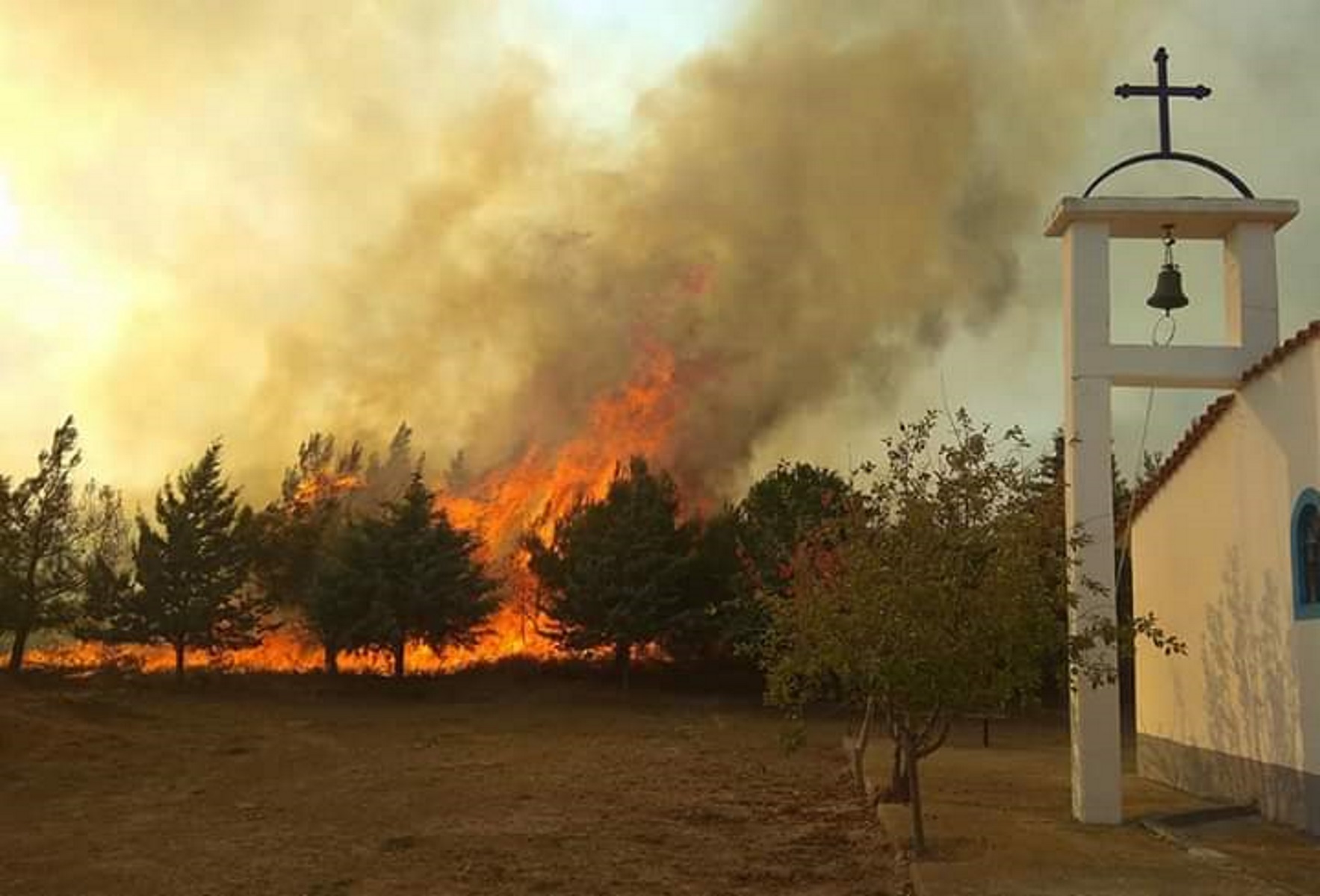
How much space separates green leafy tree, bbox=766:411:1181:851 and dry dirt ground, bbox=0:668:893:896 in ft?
5.75

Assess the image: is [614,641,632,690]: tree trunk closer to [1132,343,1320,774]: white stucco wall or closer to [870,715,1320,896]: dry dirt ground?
[870,715,1320,896]: dry dirt ground

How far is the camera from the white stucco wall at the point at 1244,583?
11.9 meters

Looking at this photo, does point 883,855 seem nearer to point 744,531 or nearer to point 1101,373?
point 1101,373

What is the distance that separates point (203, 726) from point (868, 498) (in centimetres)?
1988

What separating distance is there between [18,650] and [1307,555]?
1427 inches

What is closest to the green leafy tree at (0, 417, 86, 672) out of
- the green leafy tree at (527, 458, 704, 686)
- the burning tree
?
the burning tree

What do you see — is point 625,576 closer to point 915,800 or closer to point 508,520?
point 508,520

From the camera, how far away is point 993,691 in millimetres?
10453

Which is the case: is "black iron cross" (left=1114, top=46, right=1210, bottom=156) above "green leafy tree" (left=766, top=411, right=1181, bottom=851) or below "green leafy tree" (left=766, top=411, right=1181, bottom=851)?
above

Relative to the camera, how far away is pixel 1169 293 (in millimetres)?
13406

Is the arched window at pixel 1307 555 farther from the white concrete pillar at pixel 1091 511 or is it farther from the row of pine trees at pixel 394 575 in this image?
the row of pine trees at pixel 394 575

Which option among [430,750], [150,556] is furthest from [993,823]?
[150,556]

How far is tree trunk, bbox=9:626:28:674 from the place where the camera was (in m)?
35.6

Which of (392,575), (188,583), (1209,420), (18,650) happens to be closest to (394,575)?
(392,575)
